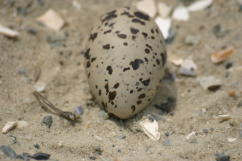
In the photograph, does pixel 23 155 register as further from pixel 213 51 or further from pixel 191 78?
pixel 213 51

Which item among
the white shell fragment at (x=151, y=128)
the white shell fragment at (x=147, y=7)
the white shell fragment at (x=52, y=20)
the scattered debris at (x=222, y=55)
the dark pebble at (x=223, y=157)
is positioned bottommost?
the dark pebble at (x=223, y=157)

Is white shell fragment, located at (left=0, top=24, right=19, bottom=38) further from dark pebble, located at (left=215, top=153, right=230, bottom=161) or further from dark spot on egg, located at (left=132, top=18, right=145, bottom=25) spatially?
dark pebble, located at (left=215, top=153, right=230, bottom=161)

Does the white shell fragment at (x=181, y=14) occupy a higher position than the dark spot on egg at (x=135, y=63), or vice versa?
the white shell fragment at (x=181, y=14)

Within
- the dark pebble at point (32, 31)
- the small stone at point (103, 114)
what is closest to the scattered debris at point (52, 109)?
the small stone at point (103, 114)

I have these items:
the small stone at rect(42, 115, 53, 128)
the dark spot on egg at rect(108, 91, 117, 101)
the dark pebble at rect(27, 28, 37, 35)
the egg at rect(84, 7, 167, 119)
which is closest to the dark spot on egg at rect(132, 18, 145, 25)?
the egg at rect(84, 7, 167, 119)

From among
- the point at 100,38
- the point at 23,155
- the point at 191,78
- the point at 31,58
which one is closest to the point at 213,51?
the point at 191,78

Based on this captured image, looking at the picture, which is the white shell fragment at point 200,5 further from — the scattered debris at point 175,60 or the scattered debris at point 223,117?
the scattered debris at point 223,117
